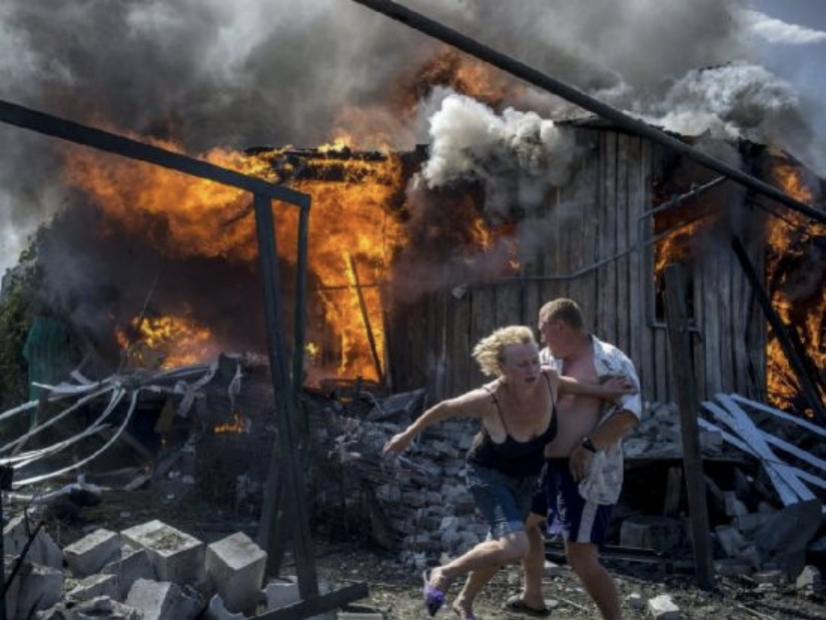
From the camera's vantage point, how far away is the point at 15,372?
53.5ft

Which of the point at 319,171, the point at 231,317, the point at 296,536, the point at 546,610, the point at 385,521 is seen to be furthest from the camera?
the point at 231,317

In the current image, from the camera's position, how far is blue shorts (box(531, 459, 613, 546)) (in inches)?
200

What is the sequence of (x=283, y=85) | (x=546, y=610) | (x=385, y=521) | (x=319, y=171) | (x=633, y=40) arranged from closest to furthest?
(x=546, y=610)
(x=385, y=521)
(x=319, y=171)
(x=283, y=85)
(x=633, y=40)

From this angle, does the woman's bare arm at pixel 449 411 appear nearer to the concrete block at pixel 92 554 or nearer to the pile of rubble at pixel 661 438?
the concrete block at pixel 92 554

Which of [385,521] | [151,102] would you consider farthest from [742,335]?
[151,102]

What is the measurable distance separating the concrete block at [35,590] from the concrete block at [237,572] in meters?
1.10

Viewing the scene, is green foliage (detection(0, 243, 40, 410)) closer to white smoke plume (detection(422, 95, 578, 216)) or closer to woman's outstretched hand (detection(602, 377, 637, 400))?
white smoke plume (detection(422, 95, 578, 216))

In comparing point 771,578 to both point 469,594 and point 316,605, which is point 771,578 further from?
point 316,605

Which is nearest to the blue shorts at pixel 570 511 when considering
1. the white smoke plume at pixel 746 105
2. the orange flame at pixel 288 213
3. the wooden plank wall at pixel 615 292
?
the wooden plank wall at pixel 615 292

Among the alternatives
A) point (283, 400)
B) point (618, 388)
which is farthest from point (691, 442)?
point (283, 400)

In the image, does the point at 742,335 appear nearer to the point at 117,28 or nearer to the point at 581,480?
the point at 581,480

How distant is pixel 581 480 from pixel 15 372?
14.3 metres

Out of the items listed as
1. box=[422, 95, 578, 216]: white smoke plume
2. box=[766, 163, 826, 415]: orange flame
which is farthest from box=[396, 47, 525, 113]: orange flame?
box=[766, 163, 826, 415]: orange flame

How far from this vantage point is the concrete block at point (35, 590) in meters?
4.75
